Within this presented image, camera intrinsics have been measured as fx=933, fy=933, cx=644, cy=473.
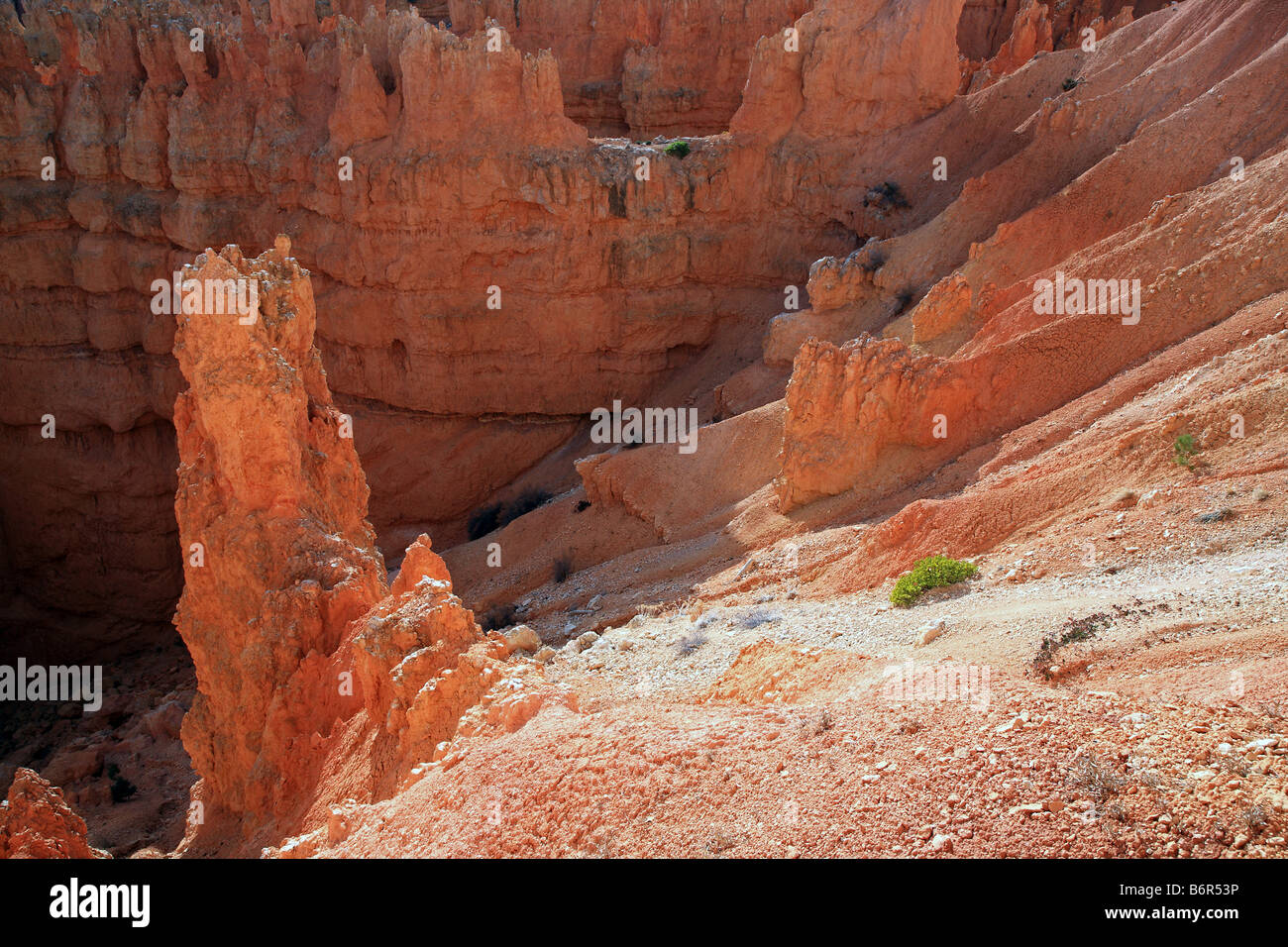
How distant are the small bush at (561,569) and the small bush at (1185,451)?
11.2 meters

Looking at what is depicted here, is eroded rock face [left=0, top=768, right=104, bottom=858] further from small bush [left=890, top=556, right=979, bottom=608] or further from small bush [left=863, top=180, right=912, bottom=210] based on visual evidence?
small bush [left=863, top=180, right=912, bottom=210]

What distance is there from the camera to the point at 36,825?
972 centimetres

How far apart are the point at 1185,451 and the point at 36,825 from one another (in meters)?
13.3

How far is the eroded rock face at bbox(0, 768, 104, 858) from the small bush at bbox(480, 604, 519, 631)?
7287 millimetres

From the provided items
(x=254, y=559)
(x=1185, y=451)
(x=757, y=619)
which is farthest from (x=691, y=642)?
(x=1185, y=451)

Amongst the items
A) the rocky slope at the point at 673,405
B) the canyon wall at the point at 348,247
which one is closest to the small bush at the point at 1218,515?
the rocky slope at the point at 673,405

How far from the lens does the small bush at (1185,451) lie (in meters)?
10.9

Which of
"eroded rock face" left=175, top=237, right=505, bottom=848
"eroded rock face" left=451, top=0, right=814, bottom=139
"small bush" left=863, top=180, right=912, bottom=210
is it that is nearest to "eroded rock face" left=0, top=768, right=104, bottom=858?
"eroded rock face" left=175, top=237, right=505, bottom=848

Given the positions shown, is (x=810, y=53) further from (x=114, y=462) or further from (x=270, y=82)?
(x=114, y=462)

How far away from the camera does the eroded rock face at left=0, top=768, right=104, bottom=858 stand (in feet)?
29.8

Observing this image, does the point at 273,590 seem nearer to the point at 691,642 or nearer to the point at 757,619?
the point at 691,642

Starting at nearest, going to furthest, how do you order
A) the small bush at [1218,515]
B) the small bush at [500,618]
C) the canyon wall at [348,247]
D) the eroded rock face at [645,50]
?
1. the small bush at [1218,515]
2. the small bush at [500,618]
3. the canyon wall at [348,247]
4. the eroded rock face at [645,50]

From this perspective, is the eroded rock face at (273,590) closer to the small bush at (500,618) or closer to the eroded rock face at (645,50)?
the small bush at (500,618)
